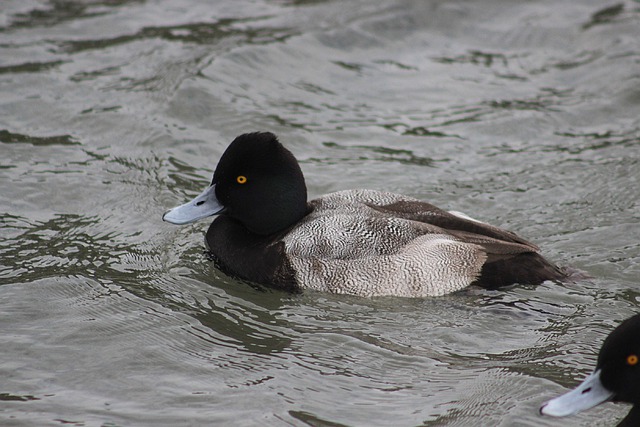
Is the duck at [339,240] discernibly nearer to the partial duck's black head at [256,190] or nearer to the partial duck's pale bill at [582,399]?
the partial duck's black head at [256,190]

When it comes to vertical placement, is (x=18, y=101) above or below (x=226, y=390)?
above

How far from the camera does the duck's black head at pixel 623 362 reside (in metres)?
4.56

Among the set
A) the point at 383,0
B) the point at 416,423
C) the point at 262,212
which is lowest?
the point at 416,423

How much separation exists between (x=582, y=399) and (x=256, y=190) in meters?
2.99

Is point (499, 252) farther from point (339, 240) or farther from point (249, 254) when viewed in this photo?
point (249, 254)

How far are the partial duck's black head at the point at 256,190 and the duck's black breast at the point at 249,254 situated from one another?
0.11 m

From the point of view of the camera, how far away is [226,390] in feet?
17.9

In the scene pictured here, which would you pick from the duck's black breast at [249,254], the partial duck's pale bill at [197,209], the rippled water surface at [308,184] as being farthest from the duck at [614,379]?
the partial duck's pale bill at [197,209]

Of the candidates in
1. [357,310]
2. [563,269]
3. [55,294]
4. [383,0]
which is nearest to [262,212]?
[357,310]

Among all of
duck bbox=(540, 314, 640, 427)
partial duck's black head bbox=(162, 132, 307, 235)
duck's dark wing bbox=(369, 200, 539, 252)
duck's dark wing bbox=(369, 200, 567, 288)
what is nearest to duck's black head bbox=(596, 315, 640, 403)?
duck bbox=(540, 314, 640, 427)

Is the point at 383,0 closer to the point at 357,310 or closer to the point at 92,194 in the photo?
the point at 92,194

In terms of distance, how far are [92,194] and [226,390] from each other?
3162 millimetres

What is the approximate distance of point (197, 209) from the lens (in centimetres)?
692

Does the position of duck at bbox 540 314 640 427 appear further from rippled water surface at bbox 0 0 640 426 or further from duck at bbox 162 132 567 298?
duck at bbox 162 132 567 298
